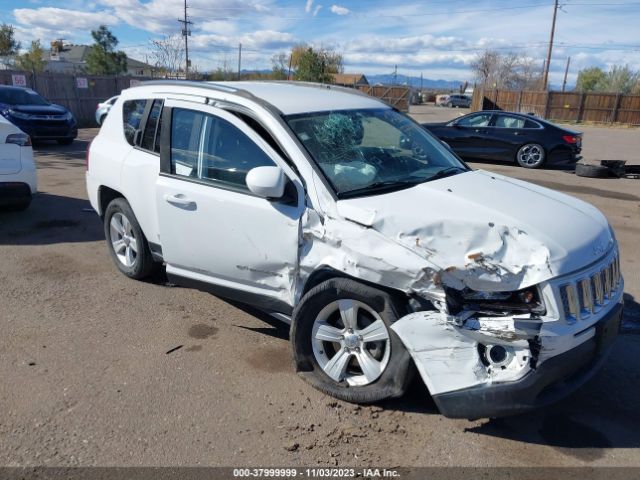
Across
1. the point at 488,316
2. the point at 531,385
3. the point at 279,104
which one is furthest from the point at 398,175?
the point at 531,385

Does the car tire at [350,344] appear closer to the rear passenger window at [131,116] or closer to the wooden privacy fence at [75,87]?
the rear passenger window at [131,116]

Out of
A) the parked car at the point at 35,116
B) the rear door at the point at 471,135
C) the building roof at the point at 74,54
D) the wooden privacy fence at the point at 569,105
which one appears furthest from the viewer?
the building roof at the point at 74,54

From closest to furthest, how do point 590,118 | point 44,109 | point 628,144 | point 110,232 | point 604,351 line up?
point 604,351 < point 110,232 < point 44,109 < point 628,144 < point 590,118

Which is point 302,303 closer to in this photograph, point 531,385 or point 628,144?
point 531,385

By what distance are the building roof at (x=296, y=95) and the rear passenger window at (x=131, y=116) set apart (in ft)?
0.65

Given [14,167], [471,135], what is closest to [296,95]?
[14,167]

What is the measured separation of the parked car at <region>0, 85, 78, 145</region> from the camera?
14836mm

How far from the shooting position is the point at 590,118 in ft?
130

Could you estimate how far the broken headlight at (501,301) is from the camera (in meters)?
2.78

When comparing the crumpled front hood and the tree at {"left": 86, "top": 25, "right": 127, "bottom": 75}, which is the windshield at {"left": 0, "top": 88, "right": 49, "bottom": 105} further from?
the tree at {"left": 86, "top": 25, "right": 127, "bottom": 75}

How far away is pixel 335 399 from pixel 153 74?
33605 mm

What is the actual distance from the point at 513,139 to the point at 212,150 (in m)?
12.0

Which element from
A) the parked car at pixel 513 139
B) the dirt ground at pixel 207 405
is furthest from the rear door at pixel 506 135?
the dirt ground at pixel 207 405

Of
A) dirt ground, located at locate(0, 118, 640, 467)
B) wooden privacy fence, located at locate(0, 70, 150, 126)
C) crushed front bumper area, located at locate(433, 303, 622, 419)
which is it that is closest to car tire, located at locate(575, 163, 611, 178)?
dirt ground, located at locate(0, 118, 640, 467)
